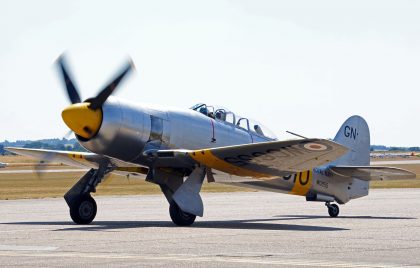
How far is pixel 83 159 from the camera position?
22.5 metres

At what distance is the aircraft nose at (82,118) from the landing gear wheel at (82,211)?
2151 mm

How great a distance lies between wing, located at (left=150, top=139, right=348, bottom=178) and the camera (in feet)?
62.5

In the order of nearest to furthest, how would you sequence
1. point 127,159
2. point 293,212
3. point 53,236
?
point 53,236 → point 127,159 → point 293,212

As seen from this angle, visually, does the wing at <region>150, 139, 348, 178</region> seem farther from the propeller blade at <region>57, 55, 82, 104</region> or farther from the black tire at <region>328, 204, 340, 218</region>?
the black tire at <region>328, 204, 340, 218</region>

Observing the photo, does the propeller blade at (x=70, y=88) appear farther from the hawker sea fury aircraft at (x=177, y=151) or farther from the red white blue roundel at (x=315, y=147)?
the red white blue roundel at (x=315, y=147)

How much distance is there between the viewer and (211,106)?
22.1m

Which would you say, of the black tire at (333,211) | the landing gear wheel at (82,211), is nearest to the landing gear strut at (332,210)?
A: the black tire at (333,211)

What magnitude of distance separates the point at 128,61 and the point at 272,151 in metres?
3.65

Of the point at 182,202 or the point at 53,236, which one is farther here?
the point at 182,202

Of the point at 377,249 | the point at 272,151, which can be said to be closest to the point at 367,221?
the point at 272,151

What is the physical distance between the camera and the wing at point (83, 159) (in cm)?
2131

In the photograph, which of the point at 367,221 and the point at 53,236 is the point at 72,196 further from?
the point at 367,221

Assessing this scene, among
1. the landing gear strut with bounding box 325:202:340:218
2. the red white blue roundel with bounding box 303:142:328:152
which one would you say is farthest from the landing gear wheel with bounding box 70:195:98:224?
the landing gear strut with bounding box 325:202:340:218

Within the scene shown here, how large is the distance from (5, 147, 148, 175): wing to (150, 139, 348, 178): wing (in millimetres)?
1312
